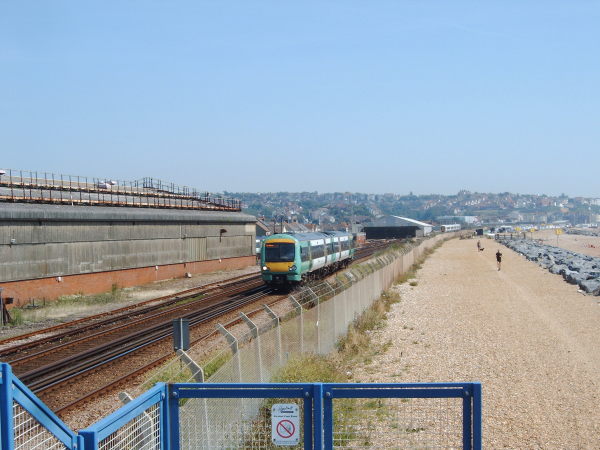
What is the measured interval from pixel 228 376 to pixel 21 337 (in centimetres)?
1417

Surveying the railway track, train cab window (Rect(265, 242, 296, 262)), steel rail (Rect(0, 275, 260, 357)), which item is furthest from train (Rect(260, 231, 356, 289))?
steel rail (Rect(0, 275, 260, 357))

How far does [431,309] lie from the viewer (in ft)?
102

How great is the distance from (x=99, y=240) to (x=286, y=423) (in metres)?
30.2

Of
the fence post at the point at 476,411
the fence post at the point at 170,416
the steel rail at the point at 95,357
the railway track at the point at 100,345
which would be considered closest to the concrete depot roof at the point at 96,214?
the railway track at the point at 100,345

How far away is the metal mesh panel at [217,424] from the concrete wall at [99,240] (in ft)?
72.8

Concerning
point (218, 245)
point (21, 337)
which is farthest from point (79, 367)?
point (218, 245)

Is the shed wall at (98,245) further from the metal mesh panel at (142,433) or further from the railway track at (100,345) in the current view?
the metal mesh panel at (142,433)

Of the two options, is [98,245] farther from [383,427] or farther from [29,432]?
[29,432]

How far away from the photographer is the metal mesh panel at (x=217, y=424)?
22.7 feet

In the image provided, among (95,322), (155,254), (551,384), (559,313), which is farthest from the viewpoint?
(155,254)

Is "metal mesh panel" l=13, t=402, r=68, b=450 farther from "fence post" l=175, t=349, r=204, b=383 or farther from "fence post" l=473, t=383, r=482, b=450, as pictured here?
"fence post" l=473, t=383, r=482, b=450

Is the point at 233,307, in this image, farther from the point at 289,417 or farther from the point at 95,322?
the point at 289,417

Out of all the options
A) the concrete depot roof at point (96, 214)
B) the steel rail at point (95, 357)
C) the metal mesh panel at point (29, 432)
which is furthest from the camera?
the concrete depot roof at point (96, 214)

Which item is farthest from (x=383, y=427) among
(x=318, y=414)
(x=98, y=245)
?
(x=98, y=245)
